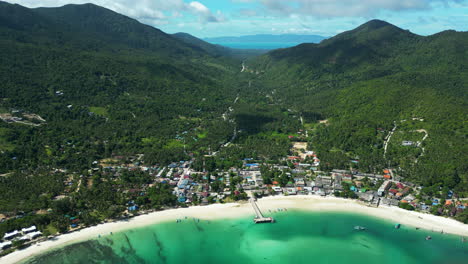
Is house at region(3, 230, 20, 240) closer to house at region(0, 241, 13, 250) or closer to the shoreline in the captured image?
house at region(0, 241, 13, 250)

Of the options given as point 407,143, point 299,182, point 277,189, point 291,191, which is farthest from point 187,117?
point 407,143

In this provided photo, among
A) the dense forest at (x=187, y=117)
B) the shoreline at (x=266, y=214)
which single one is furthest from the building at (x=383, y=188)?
the dense forest at (x=187, y=117)

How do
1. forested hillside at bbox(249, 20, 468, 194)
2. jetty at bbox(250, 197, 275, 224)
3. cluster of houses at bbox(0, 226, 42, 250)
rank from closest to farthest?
cluster of houses at bbox(0, 226, 42, 250)
jetty at bbox(250, 197, 275, 224)
forested hillside at bbox(249, 20, 468, 194)

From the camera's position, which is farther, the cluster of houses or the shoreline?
the shoreline

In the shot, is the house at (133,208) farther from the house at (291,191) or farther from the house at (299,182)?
the house at (299,182)

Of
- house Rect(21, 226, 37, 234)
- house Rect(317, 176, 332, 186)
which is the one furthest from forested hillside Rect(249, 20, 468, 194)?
house Rect(21, 226, 37, 234)

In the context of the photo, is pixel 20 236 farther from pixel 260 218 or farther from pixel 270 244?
pixel 270 244

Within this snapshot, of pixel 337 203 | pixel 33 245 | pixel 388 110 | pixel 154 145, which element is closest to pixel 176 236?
pixel 33 245
